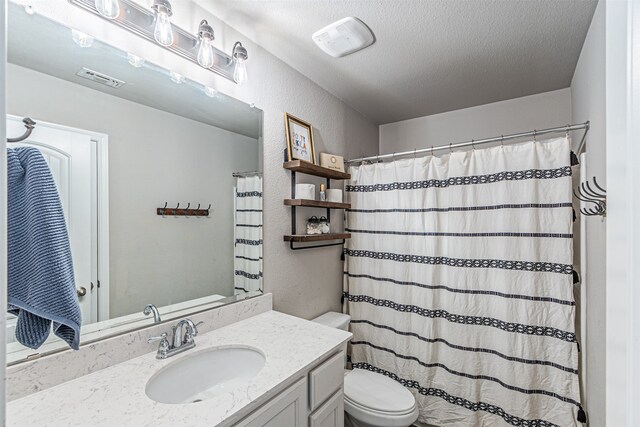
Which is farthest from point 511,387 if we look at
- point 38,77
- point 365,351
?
point 38,77

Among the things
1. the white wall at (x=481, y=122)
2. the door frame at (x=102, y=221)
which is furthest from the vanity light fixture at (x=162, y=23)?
the white wall at (x=481, y=122)

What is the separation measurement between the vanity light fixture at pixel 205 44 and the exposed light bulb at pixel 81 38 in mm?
402

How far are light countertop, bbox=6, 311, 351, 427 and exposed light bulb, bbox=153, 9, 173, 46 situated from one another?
4.12 feet

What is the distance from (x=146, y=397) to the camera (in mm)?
891

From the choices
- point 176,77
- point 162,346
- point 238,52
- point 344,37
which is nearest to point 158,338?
point 162,346

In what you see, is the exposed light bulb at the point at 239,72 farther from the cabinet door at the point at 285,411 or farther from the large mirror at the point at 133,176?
the cabinet door at the point at 285,411

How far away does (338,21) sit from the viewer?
146cm

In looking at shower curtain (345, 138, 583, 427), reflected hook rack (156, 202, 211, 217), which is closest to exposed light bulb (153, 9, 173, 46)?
reflected hook rack (156, 202, 211, 217)

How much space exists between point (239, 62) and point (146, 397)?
1.46 meters

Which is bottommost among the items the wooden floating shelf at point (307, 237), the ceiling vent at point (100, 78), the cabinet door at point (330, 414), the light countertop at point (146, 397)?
the cabinet door at point (330, 414)

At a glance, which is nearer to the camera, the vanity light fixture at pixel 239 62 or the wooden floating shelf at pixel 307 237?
the vanity light fixture at pixel 239 62

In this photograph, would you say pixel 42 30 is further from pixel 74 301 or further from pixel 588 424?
pixel 588 424

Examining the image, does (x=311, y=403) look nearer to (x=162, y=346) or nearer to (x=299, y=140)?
(x=162, y=346)

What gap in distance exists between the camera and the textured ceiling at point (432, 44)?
1375mm
